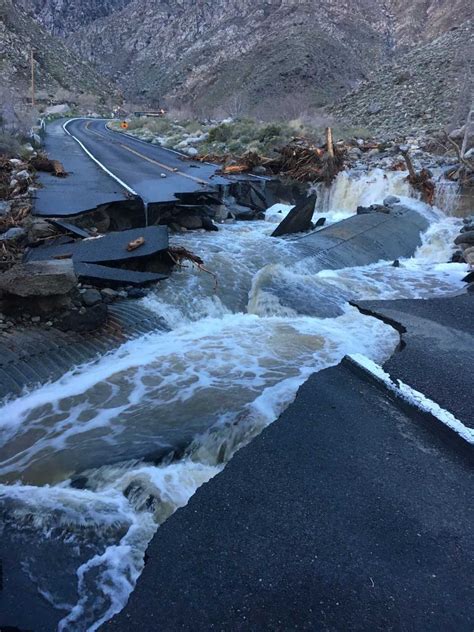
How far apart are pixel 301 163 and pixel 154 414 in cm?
1343

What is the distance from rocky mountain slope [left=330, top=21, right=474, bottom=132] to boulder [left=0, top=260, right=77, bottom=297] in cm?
1954

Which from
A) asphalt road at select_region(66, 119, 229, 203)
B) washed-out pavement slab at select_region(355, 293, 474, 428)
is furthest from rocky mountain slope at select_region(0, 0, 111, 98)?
washed-out pavement slab at select_region(355, 293, 474, 428)

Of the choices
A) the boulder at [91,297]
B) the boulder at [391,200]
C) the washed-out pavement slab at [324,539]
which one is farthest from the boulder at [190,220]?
the washed-out pavement slab at [324,539]

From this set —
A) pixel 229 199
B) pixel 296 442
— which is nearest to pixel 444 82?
pixel 229 199

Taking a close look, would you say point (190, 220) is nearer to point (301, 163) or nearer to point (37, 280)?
point (37, 280)

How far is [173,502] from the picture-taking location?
330 centimetres

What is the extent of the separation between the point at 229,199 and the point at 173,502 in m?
10.9

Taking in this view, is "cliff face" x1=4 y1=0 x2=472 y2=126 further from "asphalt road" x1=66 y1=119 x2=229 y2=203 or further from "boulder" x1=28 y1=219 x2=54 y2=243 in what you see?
"boulder" x1=28 y1=219 x2=54 y2=243

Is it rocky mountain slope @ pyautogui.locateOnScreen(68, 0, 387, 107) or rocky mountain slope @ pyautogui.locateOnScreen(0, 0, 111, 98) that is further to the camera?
rocky mountain slope @ pyautogui.locateOnScreen(68, 0, 387, 107)

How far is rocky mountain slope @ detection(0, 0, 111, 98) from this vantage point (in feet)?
169

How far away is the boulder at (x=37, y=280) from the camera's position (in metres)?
5.25

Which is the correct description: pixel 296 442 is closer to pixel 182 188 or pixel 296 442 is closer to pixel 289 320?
pixel 289 320

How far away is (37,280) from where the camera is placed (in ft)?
17.3

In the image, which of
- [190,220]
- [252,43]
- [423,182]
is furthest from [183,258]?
[252,43]
